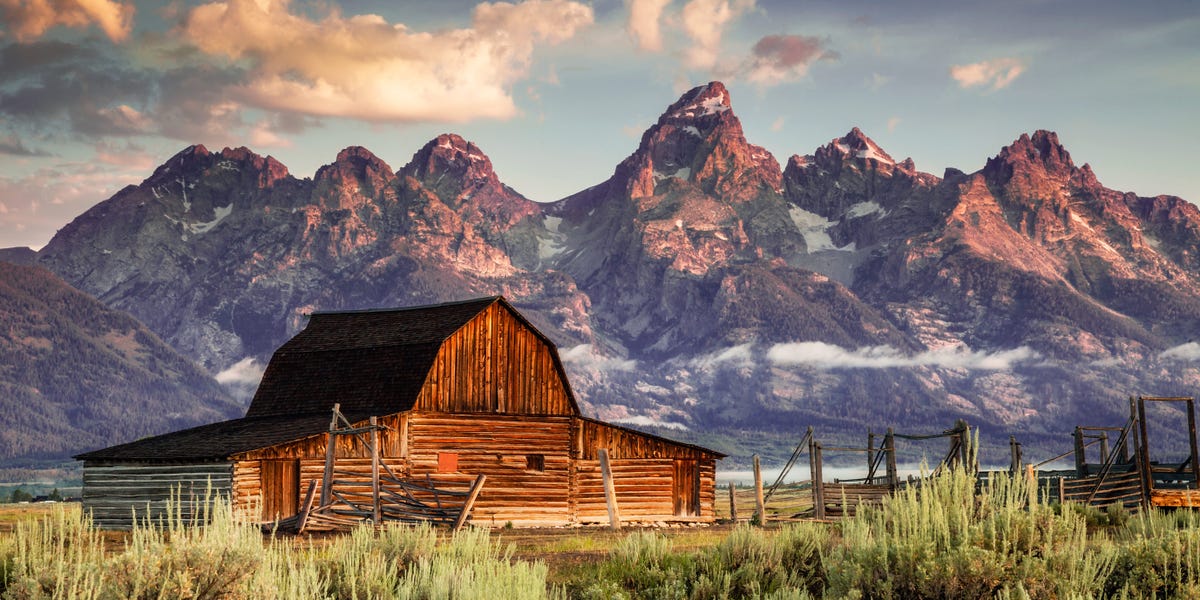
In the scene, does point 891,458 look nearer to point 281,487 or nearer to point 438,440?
point 438,440

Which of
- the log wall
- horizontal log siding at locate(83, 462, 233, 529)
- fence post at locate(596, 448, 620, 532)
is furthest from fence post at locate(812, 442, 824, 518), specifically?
horizontal log siding at locate(83, 462, 233, 529)

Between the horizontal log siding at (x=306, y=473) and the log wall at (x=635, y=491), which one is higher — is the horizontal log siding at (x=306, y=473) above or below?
above

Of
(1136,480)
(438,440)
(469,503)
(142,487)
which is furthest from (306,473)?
(1136,480)

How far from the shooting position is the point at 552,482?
45.5 meters

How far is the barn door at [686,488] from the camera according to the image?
159 ft

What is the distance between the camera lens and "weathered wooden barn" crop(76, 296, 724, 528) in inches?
1596

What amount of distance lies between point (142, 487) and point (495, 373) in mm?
11784

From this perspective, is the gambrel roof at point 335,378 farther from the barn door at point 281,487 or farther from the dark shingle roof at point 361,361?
the barn door at point 281,487

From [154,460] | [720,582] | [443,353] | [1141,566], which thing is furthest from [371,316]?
[1141,566]

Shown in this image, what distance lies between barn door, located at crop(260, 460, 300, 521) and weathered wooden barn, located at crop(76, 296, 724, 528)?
0.04 m

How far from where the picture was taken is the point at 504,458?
4497 cm

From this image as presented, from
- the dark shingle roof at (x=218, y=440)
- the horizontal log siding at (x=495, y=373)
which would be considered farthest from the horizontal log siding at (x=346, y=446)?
the horizontal log siding at (x=495, y=373)

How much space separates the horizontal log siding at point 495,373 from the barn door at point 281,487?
15.2 ft

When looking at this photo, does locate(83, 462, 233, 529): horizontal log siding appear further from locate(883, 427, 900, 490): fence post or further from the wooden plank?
locate(883, 427, 900, 490): fence post
